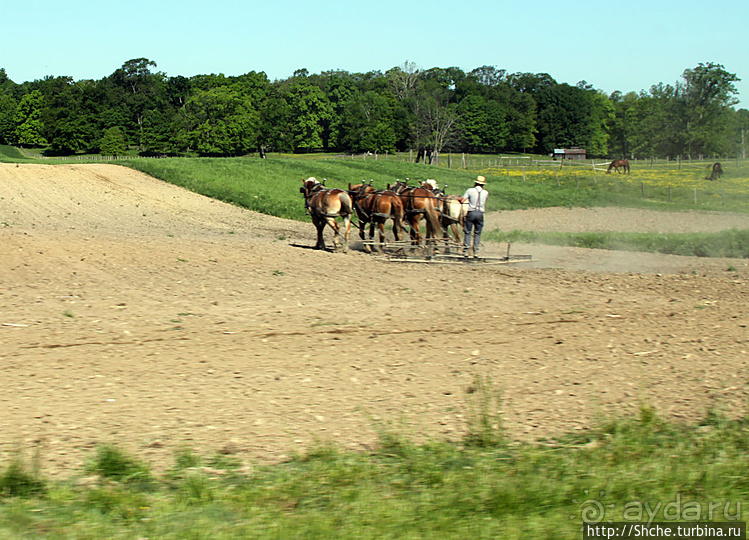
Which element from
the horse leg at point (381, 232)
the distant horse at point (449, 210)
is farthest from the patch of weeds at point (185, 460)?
the distant horse at point (449, 210)

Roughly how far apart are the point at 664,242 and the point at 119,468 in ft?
64.8

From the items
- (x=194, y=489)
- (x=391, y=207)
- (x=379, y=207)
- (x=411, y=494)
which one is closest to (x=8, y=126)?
(x=379, y=207)

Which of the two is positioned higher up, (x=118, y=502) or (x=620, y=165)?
(x=620, y=165)

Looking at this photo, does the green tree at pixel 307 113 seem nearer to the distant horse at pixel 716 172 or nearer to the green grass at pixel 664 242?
the distant horse at pixel 716 172

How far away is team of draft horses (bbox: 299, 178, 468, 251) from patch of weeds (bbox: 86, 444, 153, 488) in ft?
45.2

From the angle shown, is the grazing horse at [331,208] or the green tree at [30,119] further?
the green tree at [30,119]

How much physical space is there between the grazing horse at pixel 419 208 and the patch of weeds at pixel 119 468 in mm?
14074

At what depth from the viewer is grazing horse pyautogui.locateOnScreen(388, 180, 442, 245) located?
19281 mm

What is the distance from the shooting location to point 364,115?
105750 mm

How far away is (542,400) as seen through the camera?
744cm

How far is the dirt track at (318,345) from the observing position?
261 inches

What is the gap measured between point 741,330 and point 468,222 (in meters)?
9.13

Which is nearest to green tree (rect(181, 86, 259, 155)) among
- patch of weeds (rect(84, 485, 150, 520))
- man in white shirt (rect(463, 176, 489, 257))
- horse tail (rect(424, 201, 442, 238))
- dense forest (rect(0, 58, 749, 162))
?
dense forest (rect(0, 58, 749, 162))

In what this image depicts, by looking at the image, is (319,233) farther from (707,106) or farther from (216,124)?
(216,124)
